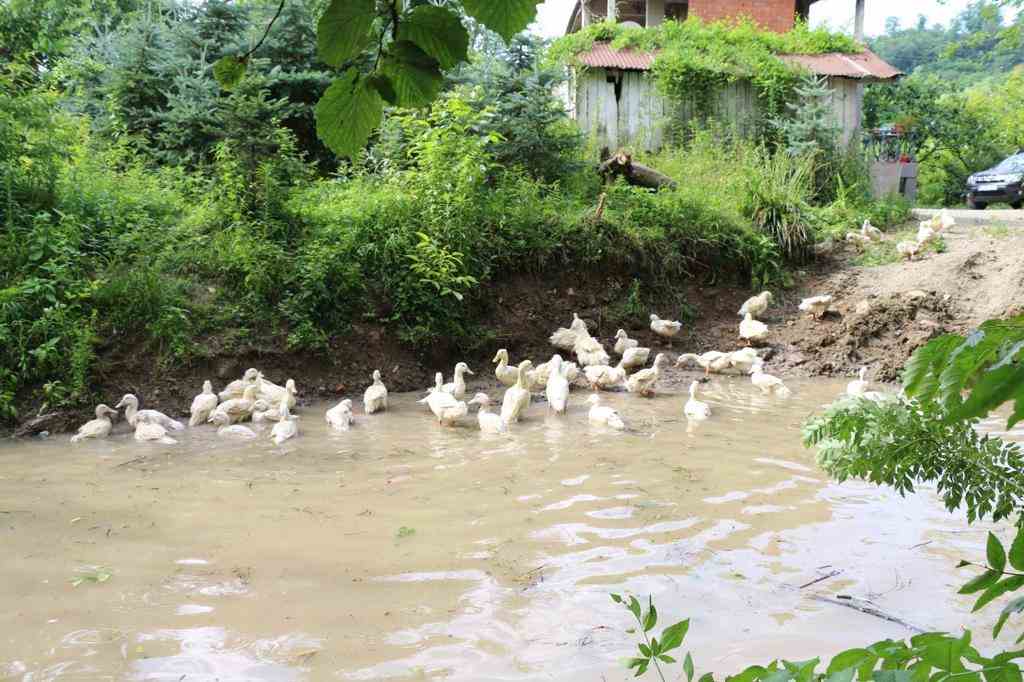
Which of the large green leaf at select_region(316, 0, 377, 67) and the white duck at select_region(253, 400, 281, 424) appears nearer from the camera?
the large green leaf at select_region(316, 0, 377, 67)

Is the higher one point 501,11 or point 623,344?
point 501,11

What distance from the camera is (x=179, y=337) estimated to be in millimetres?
9102

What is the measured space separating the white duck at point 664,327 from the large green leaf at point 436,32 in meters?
10.1

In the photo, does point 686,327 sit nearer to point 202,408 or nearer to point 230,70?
point 202,408

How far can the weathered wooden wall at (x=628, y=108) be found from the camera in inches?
713

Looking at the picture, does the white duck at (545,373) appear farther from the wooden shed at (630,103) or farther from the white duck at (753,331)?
the wooden shed at (630,103)

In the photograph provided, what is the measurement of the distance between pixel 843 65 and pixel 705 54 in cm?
363

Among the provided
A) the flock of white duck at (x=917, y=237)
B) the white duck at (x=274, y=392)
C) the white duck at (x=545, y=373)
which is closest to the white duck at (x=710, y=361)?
the white duck at (x=545, y=373)

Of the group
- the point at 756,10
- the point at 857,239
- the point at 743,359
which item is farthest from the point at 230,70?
the point at 756,10

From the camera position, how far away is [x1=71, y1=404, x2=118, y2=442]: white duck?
7918 millimetres

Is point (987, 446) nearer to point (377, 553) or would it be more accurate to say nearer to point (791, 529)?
point (791, 529)

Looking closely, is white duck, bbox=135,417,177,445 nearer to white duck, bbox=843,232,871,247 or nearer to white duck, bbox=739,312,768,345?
white duck, bbox=739,312,768,345

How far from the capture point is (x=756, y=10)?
24.0 meters

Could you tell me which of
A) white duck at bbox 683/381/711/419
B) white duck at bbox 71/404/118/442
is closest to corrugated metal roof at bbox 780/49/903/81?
white duck at bbox 683/381/711/419
